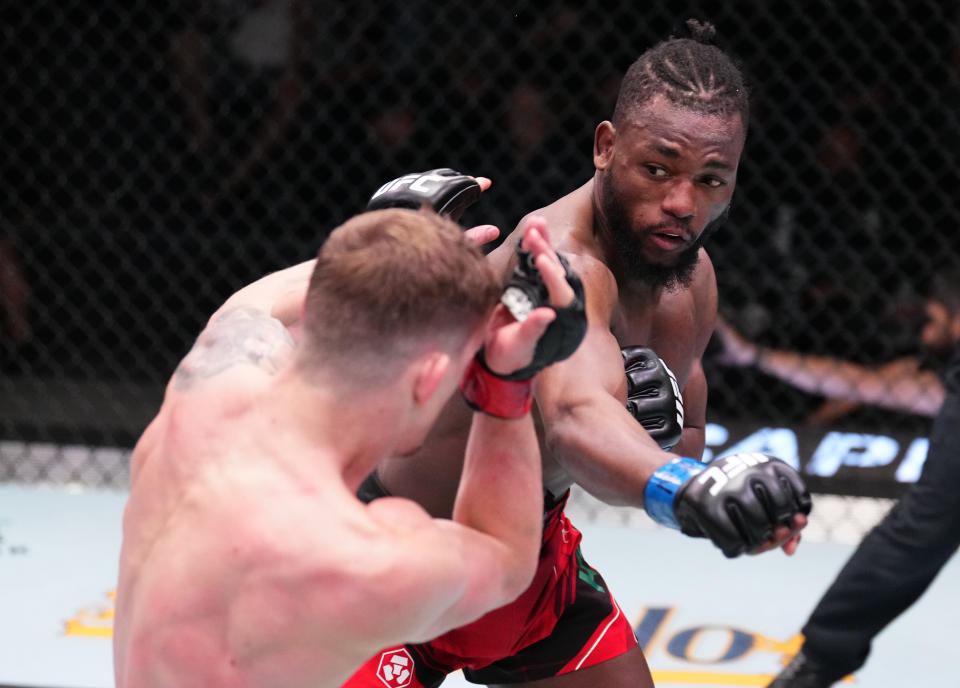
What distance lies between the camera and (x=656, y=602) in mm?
2725

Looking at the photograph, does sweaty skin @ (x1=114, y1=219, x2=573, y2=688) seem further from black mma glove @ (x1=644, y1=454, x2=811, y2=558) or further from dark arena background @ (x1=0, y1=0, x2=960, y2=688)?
A: dark arena background @ (x1=0, y1=0, x2=960, y2=688)

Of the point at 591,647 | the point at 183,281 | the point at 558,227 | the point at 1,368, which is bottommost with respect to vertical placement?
the point at 1,368

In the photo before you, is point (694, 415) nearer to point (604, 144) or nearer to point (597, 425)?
point (604, 144)

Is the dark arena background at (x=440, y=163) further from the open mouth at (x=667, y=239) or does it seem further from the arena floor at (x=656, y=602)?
the open mouth at (x=667, y=239)

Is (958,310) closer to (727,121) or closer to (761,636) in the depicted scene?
(761,636)

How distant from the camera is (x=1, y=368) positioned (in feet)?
12.8

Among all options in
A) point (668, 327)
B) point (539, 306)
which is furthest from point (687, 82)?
point (539, 306)

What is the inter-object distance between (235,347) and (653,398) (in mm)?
546

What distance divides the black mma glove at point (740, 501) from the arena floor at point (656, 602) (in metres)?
1.30

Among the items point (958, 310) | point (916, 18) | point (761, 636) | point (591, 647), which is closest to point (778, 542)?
point (591, 647)

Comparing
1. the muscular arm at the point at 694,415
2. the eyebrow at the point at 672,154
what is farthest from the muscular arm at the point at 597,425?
the muscular arm at the point at 694,415

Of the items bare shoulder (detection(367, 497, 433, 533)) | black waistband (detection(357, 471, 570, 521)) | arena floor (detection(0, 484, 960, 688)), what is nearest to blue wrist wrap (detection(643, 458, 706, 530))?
bare shoulder (detection(367, 497, 433, 533))

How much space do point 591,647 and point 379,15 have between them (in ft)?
8.29

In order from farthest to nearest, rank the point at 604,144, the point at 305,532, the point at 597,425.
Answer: the point at 604,144, the point at 597,425, the point at 305,532
